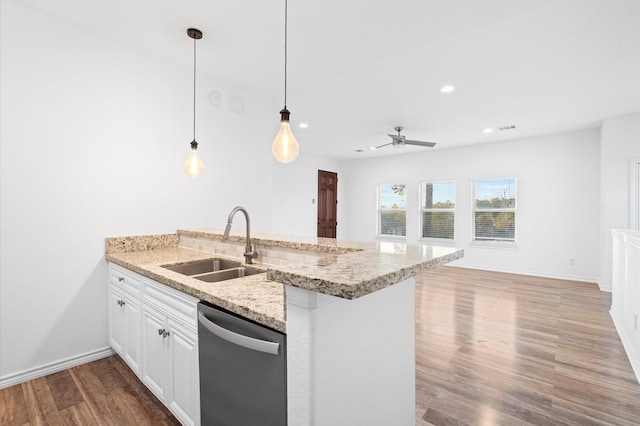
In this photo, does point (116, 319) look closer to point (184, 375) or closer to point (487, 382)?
point (184, 375)

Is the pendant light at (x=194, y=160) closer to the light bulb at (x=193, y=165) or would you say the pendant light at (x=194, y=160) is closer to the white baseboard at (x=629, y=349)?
the light bulb at (x=193, y=165)

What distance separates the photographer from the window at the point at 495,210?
6.01 meters

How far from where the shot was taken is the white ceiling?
215cm

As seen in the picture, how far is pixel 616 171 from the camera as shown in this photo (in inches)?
175

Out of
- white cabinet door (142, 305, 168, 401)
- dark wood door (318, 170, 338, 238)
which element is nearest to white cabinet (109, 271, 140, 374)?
white cabinet door (142, 305, 168, 401)

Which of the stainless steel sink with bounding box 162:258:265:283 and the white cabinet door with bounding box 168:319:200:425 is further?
the stainless steel sink with bounding box 162:258:265:283

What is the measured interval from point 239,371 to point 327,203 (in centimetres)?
704

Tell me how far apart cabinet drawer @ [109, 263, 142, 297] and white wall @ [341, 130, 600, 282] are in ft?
20.1

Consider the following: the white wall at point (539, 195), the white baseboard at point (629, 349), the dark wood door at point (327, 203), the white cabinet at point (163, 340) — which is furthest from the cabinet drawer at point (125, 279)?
the white wall at point (539, 195)

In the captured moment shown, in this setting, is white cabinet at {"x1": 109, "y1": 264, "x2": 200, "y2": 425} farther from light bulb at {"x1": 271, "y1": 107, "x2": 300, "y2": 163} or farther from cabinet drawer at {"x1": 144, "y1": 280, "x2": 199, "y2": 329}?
light bulb at {"x1": 271, "y1": 107, "x2": 300, "y2": 163}

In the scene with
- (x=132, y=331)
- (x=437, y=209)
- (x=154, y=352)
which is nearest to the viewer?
(x=154, y=352)

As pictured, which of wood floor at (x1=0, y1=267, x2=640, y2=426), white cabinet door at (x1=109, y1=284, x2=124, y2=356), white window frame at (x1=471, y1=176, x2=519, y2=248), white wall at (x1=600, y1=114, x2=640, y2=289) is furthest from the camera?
white window frame at (x1=471, y1=176, x2=519, y2=248)

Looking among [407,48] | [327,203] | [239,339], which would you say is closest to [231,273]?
[239,339]

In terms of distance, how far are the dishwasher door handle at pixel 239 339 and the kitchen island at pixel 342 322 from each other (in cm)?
7
